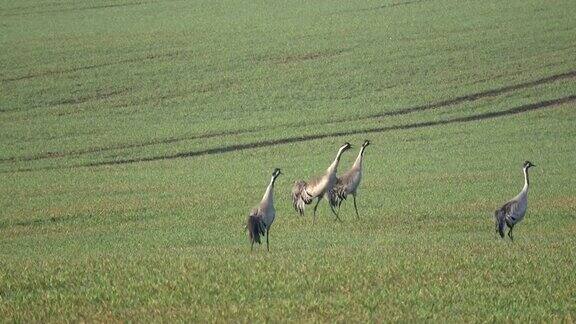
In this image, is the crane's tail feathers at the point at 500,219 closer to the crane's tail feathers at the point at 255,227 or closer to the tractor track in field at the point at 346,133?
the crane's tail feathers at the point at 255,227

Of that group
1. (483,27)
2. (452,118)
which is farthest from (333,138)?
(483,27)

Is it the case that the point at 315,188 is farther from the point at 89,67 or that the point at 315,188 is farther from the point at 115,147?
the point at 89,67

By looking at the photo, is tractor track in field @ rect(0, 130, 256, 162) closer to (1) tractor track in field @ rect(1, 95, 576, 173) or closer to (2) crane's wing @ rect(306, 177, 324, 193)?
(1) tractor track in field @ rect(1, 95, 576, 173)

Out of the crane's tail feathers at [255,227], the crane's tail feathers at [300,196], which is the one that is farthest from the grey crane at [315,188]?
the crane's tail feathers at [255,227]

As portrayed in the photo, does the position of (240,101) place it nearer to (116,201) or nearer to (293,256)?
(116,201)

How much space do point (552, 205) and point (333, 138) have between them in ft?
45.3

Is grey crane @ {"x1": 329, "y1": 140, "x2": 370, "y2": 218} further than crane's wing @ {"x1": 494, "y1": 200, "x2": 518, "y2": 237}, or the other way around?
grey crane @ {"x1": 329, "y1": 140, "x2": 370, "y2": 218}

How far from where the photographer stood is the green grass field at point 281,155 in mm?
10281

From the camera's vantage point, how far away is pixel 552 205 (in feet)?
65.4

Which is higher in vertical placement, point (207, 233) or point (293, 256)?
point (293, 256)

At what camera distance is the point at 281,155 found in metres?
31.1

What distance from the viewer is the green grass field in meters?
10.3

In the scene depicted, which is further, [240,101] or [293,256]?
[240,101]

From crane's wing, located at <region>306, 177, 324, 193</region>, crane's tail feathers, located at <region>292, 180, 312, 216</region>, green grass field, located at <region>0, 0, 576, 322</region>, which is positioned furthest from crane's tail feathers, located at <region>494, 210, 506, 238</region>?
crane's tail feathers, located at <region>292, 180, 312, 216</region>
